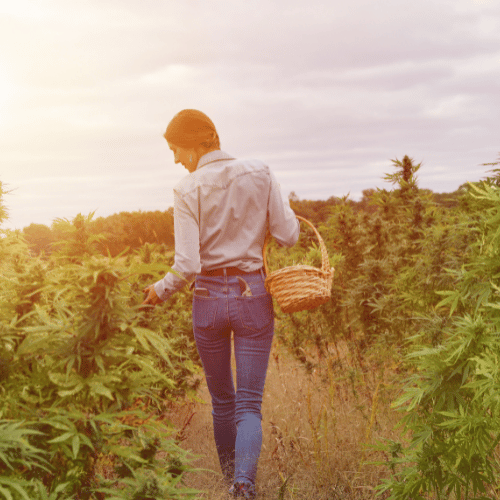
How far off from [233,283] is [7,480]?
186cm

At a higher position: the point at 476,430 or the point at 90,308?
the point at 90,308

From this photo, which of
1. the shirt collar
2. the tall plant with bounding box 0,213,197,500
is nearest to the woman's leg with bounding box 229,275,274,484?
the shirt collar

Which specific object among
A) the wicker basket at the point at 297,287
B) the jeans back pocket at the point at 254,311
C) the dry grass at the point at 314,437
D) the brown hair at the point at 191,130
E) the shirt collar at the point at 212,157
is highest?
the brown hair at the point at 191,130

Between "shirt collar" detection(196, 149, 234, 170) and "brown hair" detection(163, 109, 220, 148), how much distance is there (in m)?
0.07

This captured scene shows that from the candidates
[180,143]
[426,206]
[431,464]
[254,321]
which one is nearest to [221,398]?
[254,321]

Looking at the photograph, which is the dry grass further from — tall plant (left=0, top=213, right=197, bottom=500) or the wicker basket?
tall plant (left=0, top=213, right=197, bottom=500)

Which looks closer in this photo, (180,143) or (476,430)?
(476,430)

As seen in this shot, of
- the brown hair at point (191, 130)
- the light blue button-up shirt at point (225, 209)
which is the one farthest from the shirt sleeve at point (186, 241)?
the brown hair at point (191, 130)

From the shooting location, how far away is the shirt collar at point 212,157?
3174 millimetres

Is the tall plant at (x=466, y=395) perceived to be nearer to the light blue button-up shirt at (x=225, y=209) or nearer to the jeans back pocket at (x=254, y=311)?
the jeans back pocket at (x=254, y=311)

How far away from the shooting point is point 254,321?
120 inches

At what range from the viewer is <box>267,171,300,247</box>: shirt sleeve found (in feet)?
10.4

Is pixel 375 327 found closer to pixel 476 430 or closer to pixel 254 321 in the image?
pixel 254 321

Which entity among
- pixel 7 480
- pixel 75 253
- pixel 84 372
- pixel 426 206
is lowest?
pixel 7 480
